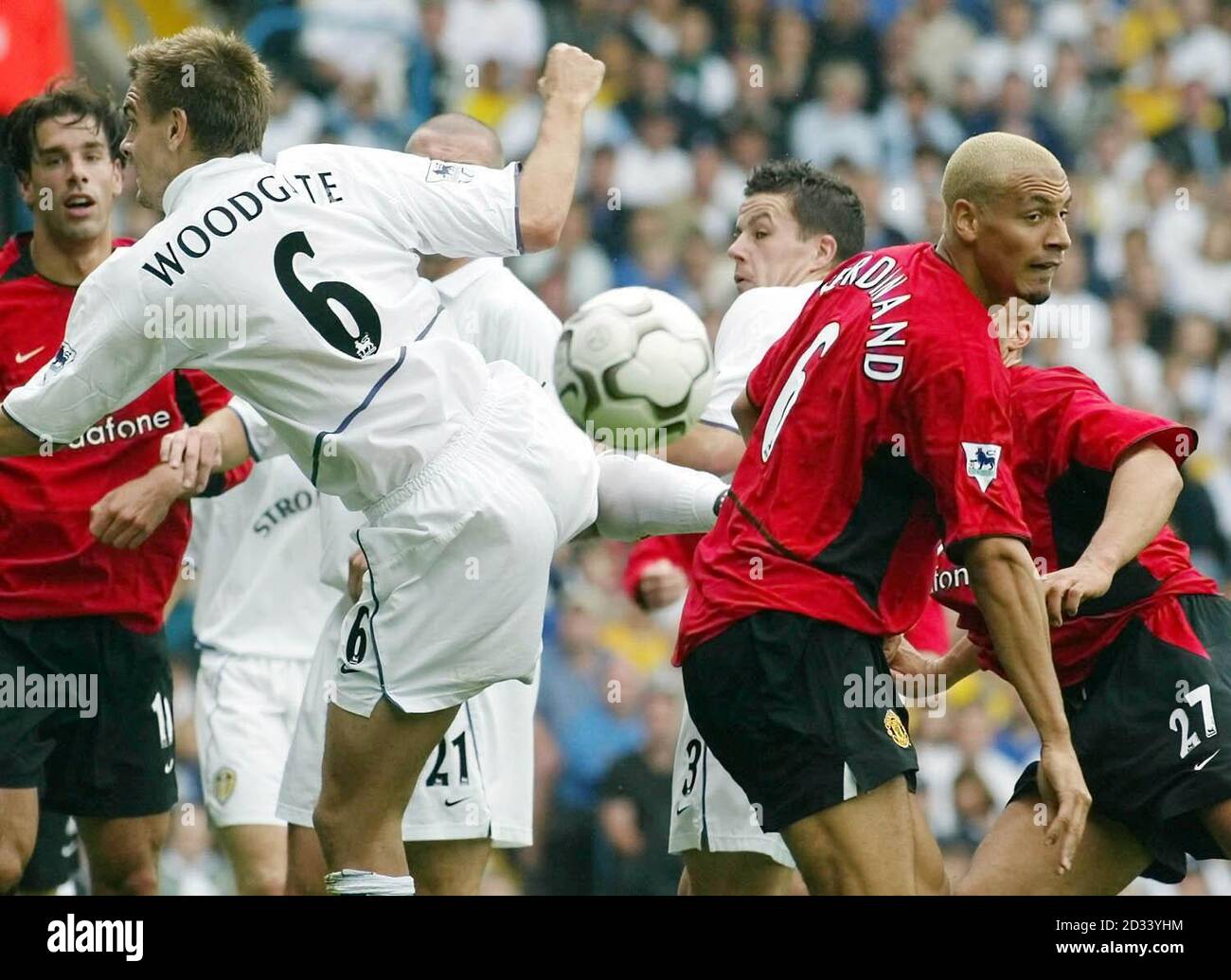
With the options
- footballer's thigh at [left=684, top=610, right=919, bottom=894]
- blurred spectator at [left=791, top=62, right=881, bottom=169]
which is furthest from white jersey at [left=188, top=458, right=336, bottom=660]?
blurred spectator at [left=791, top=62, right=881, bottom=169]

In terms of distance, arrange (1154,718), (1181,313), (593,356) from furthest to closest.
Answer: (1181,313) → (593,356) → (1154,718)

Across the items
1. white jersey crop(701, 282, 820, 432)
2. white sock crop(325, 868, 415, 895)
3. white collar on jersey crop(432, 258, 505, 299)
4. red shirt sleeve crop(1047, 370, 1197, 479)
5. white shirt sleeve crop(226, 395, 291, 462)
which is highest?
white collar on jersey crop(432, 258, 505, 299)

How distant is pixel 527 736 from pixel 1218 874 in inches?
219

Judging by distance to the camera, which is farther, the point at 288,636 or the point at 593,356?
the point at 288,636

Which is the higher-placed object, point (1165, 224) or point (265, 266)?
point (1165, 224)

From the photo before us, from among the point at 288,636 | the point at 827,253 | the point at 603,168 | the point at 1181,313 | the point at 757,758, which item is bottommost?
the point at 757,758

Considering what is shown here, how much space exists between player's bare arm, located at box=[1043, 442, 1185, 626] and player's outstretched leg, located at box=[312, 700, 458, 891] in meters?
1.52

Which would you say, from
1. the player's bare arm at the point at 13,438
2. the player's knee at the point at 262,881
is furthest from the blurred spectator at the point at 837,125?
the player's bare arm at the point at 13,438

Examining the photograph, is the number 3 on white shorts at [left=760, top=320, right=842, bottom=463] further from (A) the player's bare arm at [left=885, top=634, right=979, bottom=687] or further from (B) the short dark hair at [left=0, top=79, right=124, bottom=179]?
(B) the short dark hair at [left=0, top=79, right=124, bottom=179]

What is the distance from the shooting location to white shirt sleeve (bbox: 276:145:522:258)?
14.9ft

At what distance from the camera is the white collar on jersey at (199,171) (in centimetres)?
456

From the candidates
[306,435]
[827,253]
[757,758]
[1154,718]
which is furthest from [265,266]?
[1154,718]

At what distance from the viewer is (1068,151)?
13.5 m

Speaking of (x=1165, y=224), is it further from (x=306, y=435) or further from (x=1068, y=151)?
(x=306, y=435)
